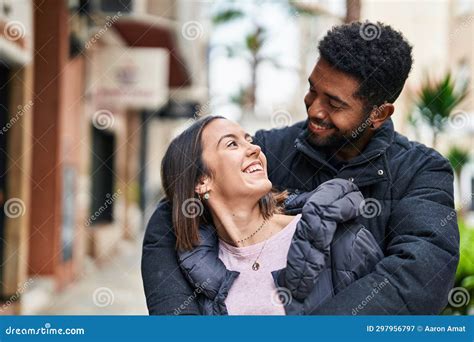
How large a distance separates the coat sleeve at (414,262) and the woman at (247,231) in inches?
1.4

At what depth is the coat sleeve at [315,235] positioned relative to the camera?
174cm

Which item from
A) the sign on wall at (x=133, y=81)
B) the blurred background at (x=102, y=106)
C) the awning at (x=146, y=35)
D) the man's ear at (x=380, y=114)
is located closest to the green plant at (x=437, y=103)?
the blurred background at (x=102, y=106)

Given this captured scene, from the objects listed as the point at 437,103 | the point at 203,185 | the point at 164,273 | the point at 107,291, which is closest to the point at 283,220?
the point at 203,185

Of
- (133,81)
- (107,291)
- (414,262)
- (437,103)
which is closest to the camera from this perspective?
(414,262)

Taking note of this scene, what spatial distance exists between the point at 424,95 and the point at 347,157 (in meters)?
2.31

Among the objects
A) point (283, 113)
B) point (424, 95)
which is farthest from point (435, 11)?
point (283, 113)

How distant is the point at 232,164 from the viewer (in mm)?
1862

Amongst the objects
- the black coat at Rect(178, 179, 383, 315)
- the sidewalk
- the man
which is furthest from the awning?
the black coat at Rect(178, 179, 383, 315)

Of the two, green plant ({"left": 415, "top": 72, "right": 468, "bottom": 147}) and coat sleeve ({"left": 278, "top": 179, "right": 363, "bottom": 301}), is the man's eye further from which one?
green plant ({"left": 415, "top": 72, "right": 468, "bottom": 147})

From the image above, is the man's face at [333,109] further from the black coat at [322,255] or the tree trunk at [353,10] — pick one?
the tree trunk at [353,10]

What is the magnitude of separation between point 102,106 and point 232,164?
30.2ft

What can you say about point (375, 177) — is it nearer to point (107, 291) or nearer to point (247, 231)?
point (247, 231)

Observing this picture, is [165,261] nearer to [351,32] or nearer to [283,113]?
[351,32]
